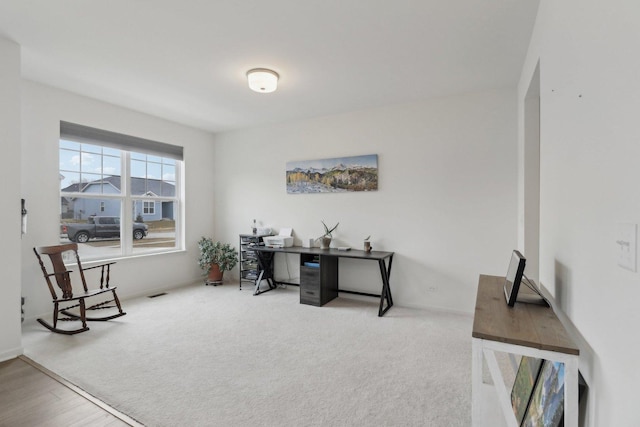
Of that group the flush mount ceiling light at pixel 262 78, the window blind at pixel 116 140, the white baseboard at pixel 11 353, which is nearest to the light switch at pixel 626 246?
the flush mount ceiling light at pixel 262 78

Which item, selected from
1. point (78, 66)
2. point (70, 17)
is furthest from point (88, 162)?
point (70, 17)

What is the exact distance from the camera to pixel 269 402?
2027 millimetres

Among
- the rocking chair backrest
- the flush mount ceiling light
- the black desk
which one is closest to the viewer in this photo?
the flush mount ceiling light

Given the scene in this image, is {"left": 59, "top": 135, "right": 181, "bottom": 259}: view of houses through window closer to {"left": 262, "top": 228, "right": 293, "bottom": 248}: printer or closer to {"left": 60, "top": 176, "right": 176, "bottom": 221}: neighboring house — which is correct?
{"left": 60, "top": 176, "right": 176, "bottom": 221}: neighboring house

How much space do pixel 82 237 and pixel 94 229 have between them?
0.54ft

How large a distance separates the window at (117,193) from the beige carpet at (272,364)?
3.50 ft

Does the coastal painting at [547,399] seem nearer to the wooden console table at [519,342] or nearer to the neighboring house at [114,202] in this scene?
the wooden console table at [519,342]

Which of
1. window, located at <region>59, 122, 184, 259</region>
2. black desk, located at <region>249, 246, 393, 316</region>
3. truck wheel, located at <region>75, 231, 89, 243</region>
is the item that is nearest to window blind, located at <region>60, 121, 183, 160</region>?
window, located at <region>59, 122, 184, 259</region>

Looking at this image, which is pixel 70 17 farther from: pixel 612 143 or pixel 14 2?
pixel 612 143

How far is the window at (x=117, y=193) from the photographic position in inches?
152

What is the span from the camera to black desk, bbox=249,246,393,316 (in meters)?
3.73

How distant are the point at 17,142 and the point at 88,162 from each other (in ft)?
4.76

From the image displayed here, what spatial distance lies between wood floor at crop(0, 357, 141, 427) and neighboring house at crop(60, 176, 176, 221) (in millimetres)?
2058

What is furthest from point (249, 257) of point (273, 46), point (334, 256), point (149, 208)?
point (273, 46)
